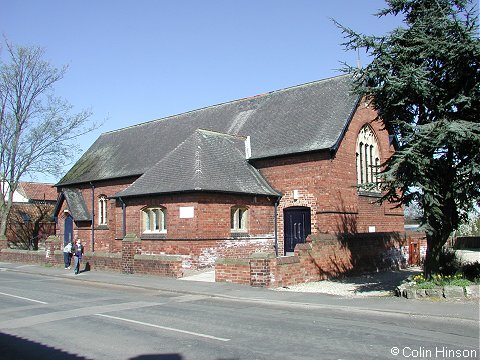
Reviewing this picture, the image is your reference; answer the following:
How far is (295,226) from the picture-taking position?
2322cm

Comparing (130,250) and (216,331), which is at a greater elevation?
(130,250)

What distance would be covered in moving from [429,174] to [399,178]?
981 mm

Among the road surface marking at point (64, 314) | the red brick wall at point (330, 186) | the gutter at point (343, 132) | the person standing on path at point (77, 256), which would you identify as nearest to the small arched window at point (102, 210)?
the person standing on path at point (77, 256)

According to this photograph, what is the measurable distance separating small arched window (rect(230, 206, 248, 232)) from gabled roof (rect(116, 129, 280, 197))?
1026 millimetres

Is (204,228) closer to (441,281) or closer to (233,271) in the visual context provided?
(233,271)

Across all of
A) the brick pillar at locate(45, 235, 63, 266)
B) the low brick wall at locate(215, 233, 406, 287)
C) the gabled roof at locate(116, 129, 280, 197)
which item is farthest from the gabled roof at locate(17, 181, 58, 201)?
the low brick wall at locate(215, 233, 406, 287)

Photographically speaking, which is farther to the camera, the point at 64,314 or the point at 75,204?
the point at 75,204

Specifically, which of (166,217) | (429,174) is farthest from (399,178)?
(166,217)

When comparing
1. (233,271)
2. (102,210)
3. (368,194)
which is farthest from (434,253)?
(102,210)

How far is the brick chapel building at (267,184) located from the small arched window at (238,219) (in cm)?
5

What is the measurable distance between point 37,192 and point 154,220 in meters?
38.3

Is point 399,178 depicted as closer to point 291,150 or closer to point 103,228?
point 291,150

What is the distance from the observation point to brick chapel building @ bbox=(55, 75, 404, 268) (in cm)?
2061

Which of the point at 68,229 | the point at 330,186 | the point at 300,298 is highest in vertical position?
the point at 330,186
